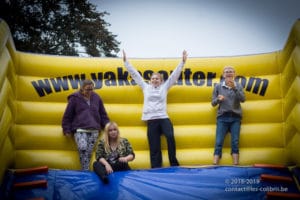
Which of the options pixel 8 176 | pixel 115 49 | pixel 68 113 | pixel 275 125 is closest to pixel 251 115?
pixel 275 125

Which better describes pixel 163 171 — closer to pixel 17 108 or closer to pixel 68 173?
pixel 68 173

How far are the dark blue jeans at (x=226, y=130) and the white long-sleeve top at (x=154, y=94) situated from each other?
56cm

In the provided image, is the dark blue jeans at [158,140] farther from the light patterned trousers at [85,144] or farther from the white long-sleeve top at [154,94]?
the light patterned trousers at [85,144]

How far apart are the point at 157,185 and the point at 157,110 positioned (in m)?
1.11

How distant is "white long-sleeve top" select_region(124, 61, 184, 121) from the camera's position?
3336 mm

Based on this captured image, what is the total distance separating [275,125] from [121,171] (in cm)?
184

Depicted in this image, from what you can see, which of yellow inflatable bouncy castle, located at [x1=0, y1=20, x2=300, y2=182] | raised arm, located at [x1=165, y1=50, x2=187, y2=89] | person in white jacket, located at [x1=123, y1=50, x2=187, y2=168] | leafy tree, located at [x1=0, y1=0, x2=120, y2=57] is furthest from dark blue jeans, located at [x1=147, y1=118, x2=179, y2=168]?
leafy tree, located at [x1=0, y1=0, x2=120, y2=57]

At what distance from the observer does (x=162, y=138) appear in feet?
11.7

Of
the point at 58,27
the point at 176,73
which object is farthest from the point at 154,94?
the point at 58,27

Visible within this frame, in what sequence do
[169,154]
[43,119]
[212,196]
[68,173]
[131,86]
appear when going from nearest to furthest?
[212,196] → [68,173] → [169,154] → [43,119] → [131,86]

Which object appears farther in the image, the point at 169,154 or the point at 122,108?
A: the point at 122,108

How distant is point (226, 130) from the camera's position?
11.1ft

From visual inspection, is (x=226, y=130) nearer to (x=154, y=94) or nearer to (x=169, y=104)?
(x=169, y=104)

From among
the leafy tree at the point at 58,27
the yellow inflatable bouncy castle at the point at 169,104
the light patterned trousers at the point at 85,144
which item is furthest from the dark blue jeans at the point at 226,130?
the leafy tree at the point at 58,27
